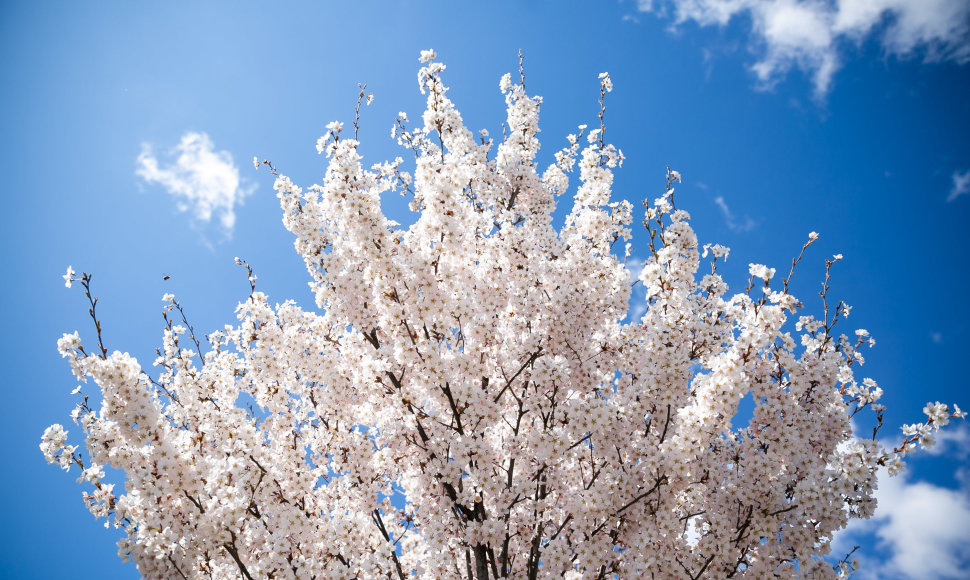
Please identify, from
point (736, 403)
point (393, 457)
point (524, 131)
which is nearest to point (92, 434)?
point (393, 457)

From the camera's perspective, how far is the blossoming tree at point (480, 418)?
6.45m

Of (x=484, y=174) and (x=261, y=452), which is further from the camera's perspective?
(x=484, y=174)

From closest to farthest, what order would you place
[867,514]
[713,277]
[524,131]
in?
[867,514]
[713,277]
[524,131]

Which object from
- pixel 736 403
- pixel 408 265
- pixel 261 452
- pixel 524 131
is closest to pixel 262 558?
pixel 261 452

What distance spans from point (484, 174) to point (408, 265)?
123 inches

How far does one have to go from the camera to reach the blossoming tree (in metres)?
6.45

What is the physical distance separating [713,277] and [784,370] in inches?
68.7

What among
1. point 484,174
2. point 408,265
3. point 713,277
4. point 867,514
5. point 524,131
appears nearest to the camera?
point 867,514

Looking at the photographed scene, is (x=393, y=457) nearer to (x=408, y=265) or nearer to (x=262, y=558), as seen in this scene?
(x=262, y=558)

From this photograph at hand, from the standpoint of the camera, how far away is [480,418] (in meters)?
7.23

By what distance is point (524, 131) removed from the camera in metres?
10.8

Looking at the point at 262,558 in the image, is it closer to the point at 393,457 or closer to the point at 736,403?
the point at 393,457

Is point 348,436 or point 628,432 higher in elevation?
point 348,436

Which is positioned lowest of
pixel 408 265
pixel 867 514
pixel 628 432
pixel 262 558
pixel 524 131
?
pixel 867 514
